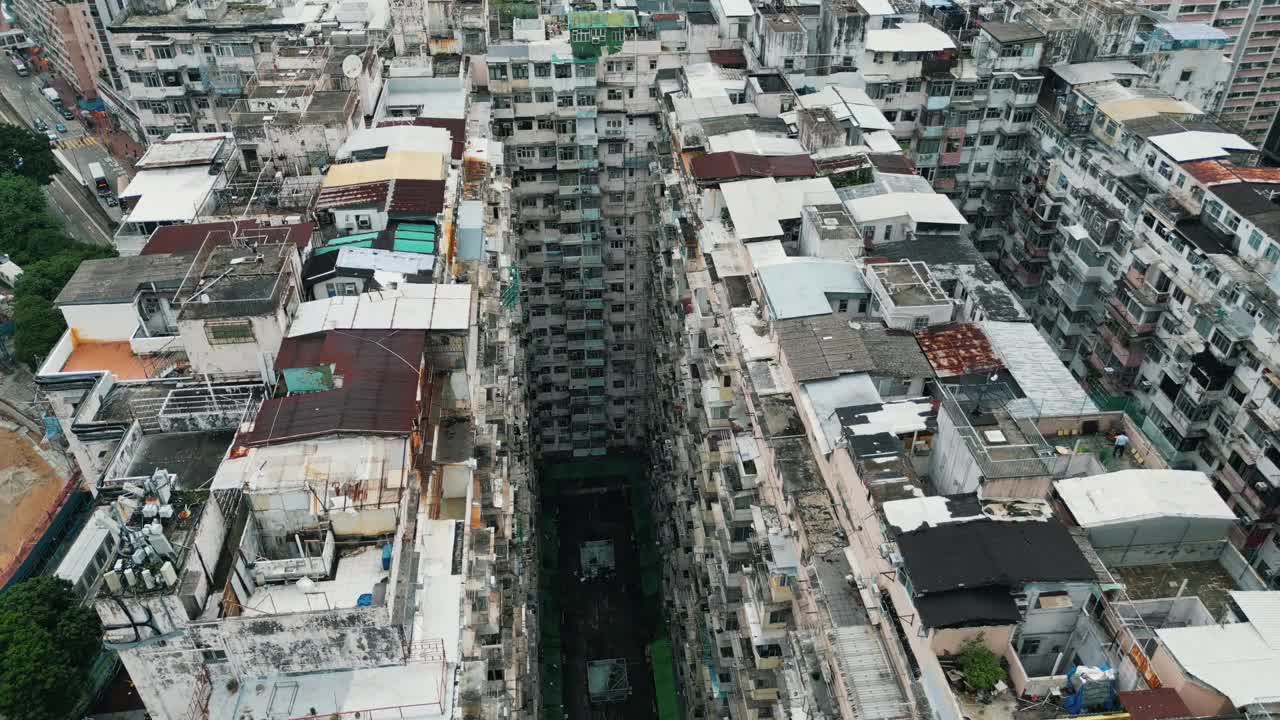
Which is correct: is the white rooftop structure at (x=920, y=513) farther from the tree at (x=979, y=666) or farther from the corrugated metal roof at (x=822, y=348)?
the corrugated metal roof at (x=822, y=348)

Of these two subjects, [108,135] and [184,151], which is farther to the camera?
Result: [108,135]

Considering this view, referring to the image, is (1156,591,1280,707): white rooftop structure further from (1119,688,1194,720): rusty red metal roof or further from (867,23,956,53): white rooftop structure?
(867,23,956,53): white rooftop structure

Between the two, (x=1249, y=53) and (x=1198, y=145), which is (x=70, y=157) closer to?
(x=1198, y=145)

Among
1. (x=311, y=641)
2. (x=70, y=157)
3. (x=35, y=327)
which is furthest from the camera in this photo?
(x=70, y=157)

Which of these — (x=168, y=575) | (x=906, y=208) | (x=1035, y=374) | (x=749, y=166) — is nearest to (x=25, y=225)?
(x=749, y=166)

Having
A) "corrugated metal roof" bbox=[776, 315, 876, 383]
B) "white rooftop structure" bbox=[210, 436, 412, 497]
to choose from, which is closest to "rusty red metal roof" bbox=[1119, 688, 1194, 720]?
"corrugated metal roof" bbox=[776, 315, 876, 383]
